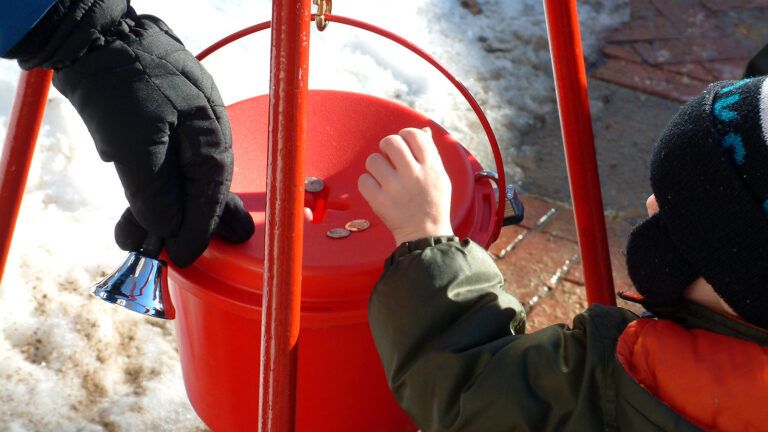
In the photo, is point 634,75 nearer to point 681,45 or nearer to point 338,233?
point 681,45

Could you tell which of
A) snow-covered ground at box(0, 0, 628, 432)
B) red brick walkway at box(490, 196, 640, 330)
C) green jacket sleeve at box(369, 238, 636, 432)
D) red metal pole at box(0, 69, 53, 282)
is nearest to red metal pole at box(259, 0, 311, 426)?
green jacket sleeve at box(369, 238, 636, 432)

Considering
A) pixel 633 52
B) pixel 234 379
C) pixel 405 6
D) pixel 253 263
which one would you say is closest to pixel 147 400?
pixel 234 379

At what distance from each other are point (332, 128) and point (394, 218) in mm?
387

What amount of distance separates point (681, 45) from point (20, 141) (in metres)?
2.38

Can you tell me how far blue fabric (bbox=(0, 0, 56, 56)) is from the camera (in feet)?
3.09

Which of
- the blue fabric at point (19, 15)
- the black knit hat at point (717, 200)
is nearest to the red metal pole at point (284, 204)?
the blue fabric at point (19, 15)

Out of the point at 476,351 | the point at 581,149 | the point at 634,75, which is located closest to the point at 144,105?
the point at 476,351

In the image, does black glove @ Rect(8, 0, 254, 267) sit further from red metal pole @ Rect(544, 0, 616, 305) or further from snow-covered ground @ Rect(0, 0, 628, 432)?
snow-covered ground @ Rect(0, 0, 628, 432)

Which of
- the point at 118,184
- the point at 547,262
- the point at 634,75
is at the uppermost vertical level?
the point at 118,184

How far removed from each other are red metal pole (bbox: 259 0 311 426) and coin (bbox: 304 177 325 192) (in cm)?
41

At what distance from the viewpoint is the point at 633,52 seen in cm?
297

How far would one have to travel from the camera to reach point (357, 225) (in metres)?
1.25

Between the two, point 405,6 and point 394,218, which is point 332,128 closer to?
point 394,218

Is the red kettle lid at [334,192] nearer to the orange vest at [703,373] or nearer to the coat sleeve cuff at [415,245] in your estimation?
the coat sleeve cuff at [415,245]
